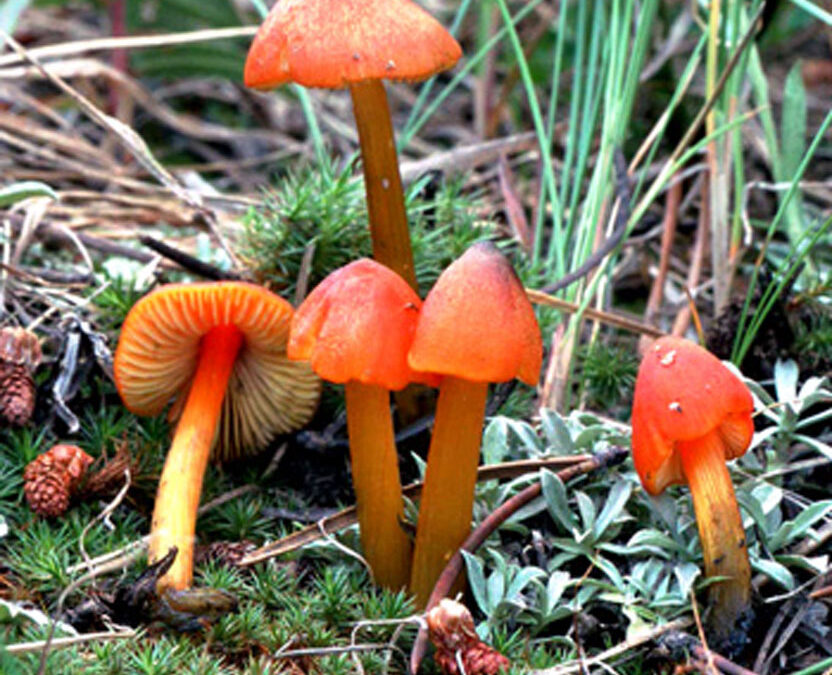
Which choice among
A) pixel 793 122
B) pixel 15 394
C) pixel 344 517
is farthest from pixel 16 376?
pixel 793 122

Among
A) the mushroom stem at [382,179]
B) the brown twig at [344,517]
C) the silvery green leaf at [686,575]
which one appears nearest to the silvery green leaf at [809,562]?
the silvery green leaf at [686,575]

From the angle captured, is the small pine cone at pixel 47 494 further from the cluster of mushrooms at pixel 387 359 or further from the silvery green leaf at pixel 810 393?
the silvery green leaf at pixel 810 393

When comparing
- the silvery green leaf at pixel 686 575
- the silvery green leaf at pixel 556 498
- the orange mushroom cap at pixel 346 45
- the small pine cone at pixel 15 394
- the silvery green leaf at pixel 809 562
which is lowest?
the silvery green leaf at pixel 809 562

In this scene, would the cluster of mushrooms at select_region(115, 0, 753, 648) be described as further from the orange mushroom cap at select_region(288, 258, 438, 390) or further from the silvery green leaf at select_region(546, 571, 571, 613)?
the silvery green leaf at select_region(546, 571, 571, 613)

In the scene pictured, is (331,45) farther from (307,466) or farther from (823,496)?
(823,496)

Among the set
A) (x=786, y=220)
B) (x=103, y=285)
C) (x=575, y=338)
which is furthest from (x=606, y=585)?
(x=786, y=220)
